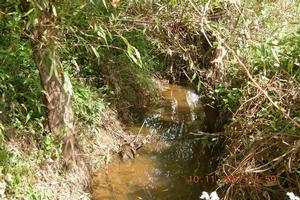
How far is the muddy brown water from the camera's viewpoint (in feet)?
14.7

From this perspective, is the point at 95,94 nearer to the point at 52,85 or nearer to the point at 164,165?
the point at 164,165

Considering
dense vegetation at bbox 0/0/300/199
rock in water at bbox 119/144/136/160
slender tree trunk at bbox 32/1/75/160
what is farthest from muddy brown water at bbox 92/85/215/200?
slender tree trunk at bbox 32/1/75/160

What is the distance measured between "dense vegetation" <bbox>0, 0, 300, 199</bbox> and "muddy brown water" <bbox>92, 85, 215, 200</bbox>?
0.32 m

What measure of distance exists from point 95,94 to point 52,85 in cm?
147

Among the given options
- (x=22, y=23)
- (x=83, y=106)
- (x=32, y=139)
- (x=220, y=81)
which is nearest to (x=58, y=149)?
(x=32, y=139)

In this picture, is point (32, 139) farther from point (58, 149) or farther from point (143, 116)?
point (143, 116)

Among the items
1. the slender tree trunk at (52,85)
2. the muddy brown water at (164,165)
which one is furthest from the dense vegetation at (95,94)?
the muddy brown water at (164,165)

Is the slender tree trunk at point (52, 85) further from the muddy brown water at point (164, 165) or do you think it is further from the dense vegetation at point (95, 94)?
the muddy brown water at point (164, 165)

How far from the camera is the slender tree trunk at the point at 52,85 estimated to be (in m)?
3.34

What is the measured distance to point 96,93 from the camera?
17.5ft

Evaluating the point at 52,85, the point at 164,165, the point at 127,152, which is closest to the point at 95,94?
the point at 127,152

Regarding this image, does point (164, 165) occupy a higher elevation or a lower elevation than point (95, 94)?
lower

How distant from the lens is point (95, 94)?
5293 mm

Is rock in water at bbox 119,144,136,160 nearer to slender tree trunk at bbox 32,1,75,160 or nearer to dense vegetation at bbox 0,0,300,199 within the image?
dense vegetation at bbox 0,0,300,199
